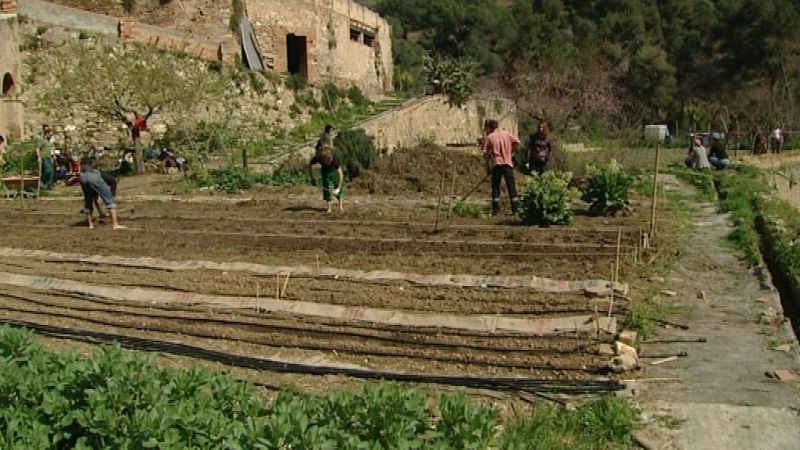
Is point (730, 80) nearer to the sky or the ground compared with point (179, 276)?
nearer to the sky

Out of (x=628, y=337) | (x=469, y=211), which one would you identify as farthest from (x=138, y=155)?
(x=628, y=337)

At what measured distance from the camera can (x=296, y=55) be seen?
1267 inches

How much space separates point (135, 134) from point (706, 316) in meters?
16.0

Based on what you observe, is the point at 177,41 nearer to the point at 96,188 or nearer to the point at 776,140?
the point at 96,188

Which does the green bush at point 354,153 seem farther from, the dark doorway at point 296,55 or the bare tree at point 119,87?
the dark doorway at point 296,55

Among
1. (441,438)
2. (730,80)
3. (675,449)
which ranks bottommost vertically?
(675,449)

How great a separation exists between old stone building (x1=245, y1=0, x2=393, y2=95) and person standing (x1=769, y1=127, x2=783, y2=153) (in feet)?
49.3

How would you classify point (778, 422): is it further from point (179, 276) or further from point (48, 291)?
point (48, 291)

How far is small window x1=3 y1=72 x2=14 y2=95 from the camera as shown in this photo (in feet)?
71.4

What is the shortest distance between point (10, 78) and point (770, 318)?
19.9 m

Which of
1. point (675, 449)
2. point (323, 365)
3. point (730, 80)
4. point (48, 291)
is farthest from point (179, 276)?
point (730, 80)

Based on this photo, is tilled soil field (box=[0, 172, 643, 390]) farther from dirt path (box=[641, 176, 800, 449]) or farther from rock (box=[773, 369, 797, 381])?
rock (box=[773, 369, 797, 381])

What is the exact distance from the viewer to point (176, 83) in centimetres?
2127

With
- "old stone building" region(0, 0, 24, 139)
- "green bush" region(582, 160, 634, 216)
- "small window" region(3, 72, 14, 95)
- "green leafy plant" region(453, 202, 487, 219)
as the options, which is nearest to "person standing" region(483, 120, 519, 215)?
"green leafy plant" region(453, 202, 487, 219)
